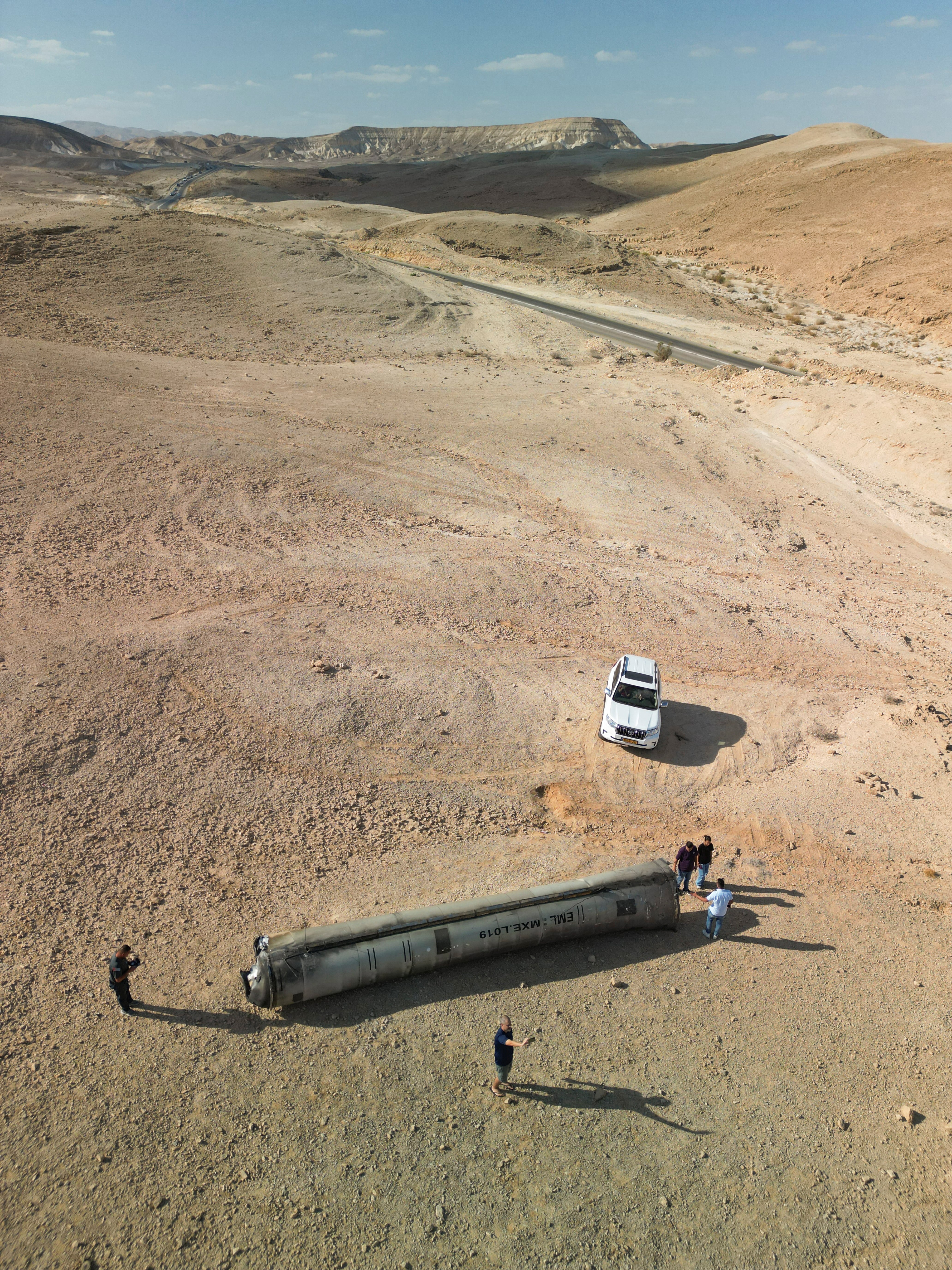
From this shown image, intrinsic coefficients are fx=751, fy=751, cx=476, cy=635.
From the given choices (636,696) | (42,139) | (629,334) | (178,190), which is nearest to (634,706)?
(636,696)

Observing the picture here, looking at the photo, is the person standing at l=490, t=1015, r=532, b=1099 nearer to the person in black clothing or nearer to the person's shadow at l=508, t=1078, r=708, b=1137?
the person's shadow at l=508, t=1078, r=708, b=1137

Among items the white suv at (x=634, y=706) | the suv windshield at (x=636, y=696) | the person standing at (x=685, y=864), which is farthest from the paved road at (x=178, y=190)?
the person standing at (x=685, y=864)

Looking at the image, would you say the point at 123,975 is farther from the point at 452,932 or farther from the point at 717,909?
the point at 717,909

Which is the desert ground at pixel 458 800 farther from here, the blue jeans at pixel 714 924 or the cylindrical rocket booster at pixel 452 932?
the cylindrical rocket booster at pixel 452 932

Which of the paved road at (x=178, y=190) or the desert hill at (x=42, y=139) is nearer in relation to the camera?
the paved road at (x=178, y=190)

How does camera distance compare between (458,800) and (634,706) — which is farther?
(634,706)

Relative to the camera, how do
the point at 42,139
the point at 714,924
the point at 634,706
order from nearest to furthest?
the point at 714,924, the point at 634,706, the point at 42,139
